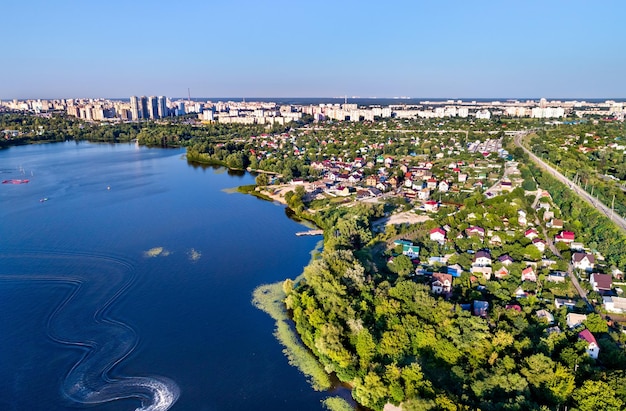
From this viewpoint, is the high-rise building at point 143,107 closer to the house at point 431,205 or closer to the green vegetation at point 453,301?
the green vegetation at point 453,301

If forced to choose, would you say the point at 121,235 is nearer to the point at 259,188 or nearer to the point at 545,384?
the point at 259,188

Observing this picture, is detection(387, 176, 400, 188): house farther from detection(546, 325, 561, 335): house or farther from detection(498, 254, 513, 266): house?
detection(546, 325, 561, 335): house

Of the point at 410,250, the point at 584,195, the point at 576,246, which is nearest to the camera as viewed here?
the point at 410,250

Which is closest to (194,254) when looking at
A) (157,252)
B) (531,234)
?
(157,252)

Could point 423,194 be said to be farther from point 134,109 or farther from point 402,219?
point 134,109

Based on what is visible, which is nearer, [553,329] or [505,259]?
[553,329]

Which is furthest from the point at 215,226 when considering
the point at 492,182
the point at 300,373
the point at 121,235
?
the point at 492,182
